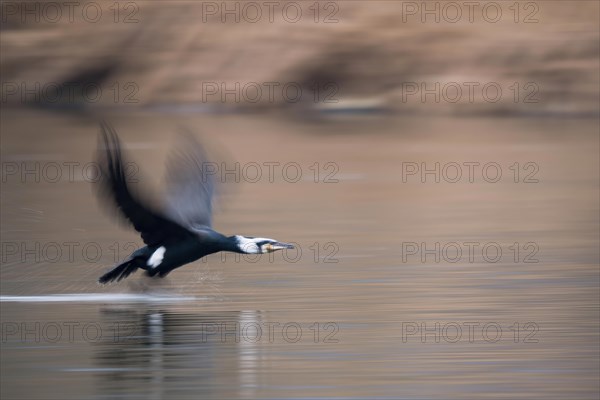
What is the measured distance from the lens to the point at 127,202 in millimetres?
10156

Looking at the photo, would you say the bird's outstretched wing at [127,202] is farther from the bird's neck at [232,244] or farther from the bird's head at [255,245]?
the bird's head at [255,245]

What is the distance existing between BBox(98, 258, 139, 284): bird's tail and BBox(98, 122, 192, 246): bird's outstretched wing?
7.4 inches

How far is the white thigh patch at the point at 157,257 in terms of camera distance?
1095cm

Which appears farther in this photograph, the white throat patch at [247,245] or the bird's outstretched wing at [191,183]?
the bird's outstretched wing at [191,183]

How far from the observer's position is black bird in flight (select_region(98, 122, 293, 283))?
10.1m

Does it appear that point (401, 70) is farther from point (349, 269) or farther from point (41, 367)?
point (41, 367)

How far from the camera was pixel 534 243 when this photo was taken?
1448cm

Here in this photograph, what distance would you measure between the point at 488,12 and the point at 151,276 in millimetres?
30554

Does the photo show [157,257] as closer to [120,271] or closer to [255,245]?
[120,271]

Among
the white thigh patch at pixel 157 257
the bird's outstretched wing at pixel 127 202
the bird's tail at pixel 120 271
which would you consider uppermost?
the bird's outstretched wing at pixel 127 202

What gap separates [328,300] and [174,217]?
1.30 m

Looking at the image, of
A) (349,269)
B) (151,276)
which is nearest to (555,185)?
(349,269)

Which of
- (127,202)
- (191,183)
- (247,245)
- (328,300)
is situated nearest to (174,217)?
(247,245)

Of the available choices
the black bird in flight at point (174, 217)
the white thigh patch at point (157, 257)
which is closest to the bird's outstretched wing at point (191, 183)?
the black bird in flight at point (174, 217)
